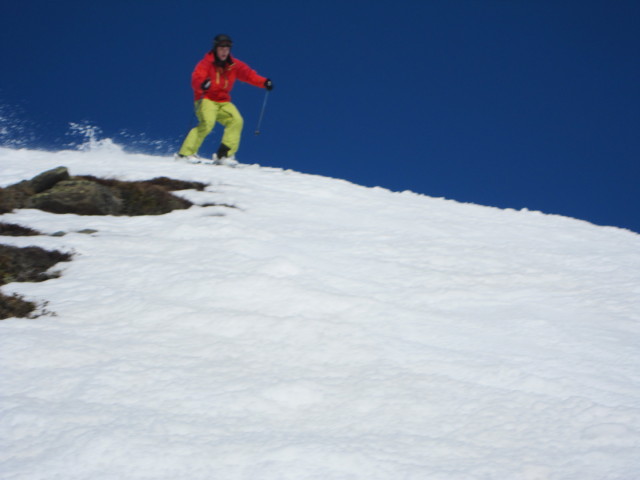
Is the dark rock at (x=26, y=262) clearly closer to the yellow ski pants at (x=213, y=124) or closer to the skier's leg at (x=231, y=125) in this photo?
the yellow ski pants at (x=213, y=124)

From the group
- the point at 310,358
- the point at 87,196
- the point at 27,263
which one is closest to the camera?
the point at 310,358

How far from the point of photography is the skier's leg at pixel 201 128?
37.2ft

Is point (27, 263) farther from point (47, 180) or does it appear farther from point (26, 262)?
point (47, 180)

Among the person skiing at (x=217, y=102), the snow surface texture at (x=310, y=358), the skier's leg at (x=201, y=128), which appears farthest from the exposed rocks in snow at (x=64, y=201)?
the person skiing at (x=217, y=102)

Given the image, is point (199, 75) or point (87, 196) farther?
point (199, 75)

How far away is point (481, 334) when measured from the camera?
4113mm

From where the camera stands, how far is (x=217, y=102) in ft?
38.9

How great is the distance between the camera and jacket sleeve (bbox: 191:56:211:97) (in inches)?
451

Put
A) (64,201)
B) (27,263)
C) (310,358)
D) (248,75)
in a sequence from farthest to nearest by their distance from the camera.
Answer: (248,75) → (64,201) → (27,263) → (310,358)

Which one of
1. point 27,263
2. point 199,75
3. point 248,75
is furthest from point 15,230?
point 248,75

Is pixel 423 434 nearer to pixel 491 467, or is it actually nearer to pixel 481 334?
pixel 491 467

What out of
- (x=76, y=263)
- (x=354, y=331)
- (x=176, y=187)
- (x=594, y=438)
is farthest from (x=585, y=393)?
(x=176, y=187)

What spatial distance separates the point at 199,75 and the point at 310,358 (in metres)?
9.24

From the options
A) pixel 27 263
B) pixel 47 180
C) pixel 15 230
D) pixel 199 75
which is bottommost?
pixel 27 263
